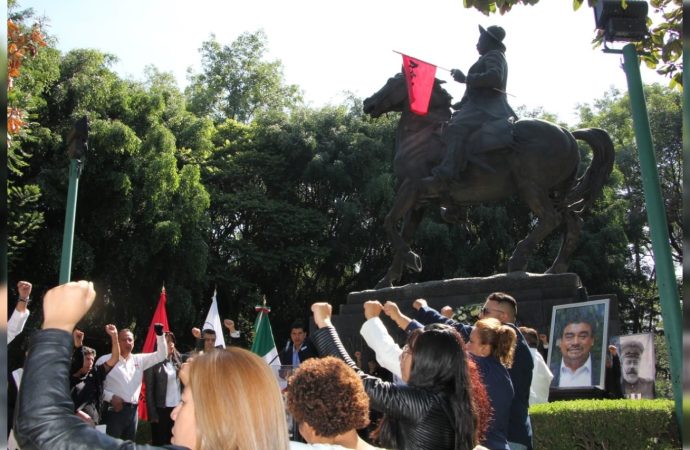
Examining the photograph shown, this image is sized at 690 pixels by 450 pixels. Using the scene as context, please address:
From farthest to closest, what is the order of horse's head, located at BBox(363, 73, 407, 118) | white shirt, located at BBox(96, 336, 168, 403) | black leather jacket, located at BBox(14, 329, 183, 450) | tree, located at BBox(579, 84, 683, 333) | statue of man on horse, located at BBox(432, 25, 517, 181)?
tree, located at BBox(579, 84, 683, 333)
horse's head, located at BBox(363, 73, 407, 118)
statue of man on horse, located at BBox(432, 25, 517, 181)
white shirt, located at BBox(96, 336, 168, 403)
black leather jacket, located at BBox(14, 329, 183, 450)

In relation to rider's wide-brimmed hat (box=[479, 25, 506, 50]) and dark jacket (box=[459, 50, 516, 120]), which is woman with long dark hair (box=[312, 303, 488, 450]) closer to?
dark jacket (box=[459, 50, 516, 120])

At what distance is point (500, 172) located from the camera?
36.6 ft

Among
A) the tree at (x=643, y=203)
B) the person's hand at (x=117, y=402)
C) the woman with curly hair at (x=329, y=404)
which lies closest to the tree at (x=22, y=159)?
the person's hand at (x=117, y=402)

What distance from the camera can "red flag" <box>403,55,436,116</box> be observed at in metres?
11.7

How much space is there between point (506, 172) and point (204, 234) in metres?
16.0

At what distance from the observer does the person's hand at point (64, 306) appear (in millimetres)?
1648

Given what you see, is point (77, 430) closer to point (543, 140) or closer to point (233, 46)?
point (543, 140)

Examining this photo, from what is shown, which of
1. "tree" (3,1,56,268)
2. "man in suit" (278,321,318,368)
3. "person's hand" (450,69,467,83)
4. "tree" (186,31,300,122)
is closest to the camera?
"man in suit" (278,321,318,368)

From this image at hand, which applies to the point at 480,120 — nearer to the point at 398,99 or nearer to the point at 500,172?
the point at 500,172

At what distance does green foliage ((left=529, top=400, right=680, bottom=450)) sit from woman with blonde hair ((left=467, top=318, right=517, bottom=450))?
8.11 ft

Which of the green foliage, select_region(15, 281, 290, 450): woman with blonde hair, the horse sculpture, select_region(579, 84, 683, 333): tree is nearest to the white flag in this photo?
the horse sculpture

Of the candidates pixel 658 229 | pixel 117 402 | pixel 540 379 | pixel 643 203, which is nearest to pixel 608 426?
pixel 540 379

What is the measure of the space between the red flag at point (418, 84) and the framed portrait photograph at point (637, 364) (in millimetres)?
4320

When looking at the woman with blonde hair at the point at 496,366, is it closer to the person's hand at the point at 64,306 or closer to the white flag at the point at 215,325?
the person's hand at the point at 64,306
